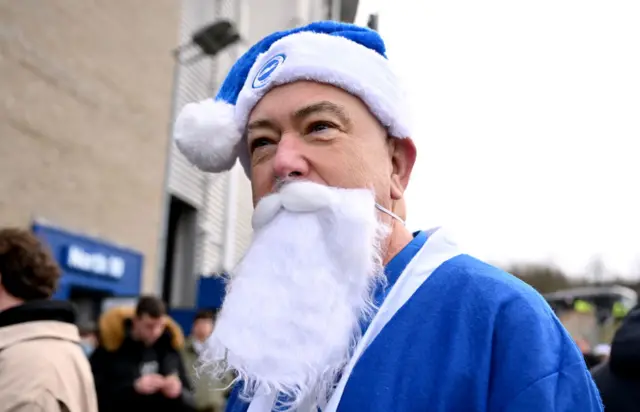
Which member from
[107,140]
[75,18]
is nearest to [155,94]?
[107,140]

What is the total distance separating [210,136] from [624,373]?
1.41m

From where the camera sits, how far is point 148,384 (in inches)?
169

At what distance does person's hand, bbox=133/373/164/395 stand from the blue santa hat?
2.58m

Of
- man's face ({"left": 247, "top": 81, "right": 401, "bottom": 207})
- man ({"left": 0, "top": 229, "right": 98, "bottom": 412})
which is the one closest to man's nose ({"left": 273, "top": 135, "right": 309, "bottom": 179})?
man's face ({"left": 247, "top": 81, "right": 401, "bottom": 207})

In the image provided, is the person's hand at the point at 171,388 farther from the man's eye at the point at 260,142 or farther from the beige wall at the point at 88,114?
the beige wall at the point at 88,114

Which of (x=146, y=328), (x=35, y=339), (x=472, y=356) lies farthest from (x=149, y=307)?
(x=472, y=356)

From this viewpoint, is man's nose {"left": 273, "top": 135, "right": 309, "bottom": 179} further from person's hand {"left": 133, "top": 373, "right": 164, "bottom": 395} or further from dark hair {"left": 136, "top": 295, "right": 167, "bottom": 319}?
dark hair {"left": 136, "top": 295, "right": 167, "bottom": 319}

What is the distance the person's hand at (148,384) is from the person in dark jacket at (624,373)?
2732mm

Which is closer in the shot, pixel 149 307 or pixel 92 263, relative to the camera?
pixel 149 307

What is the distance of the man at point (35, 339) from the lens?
244 centimetres

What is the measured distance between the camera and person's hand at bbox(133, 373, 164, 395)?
427 cm

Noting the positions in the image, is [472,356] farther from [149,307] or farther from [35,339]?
[149,307]

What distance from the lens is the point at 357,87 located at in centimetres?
175

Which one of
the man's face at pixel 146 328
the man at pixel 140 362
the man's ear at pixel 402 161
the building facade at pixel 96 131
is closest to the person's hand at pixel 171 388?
the man at pixel 140 362
